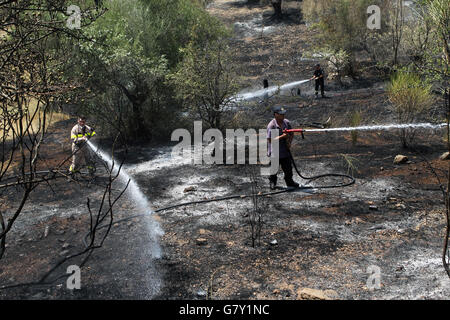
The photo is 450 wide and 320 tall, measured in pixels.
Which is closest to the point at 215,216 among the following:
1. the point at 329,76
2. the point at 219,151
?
the point at 219,151

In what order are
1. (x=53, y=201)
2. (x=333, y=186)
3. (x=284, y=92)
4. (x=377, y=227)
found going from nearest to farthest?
(x=377, y=227) → (x=333, y=186) → (x=53, y=201) → (x=284, y=92)

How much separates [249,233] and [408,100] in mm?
5981

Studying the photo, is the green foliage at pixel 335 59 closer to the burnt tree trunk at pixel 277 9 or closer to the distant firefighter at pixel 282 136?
the burnt tree trunk at pixel 277 9

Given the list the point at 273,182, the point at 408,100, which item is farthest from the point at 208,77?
the point at 408,100

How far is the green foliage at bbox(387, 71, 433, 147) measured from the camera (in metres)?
9.73

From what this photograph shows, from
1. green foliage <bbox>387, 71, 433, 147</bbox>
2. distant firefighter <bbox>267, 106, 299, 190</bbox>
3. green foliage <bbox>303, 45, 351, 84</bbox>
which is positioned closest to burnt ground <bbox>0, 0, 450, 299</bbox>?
green foliage <bbox>387, 71, 433, 147</bbox>

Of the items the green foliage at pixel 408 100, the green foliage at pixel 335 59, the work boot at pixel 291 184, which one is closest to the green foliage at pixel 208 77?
the work boot at pixel 291 184

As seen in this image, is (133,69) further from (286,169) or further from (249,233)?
(249,233)

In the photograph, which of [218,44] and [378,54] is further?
[378,54]

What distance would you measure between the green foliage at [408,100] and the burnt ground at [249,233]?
40 cm

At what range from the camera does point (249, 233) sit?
6047 millimetres

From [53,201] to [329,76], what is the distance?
14064mm
